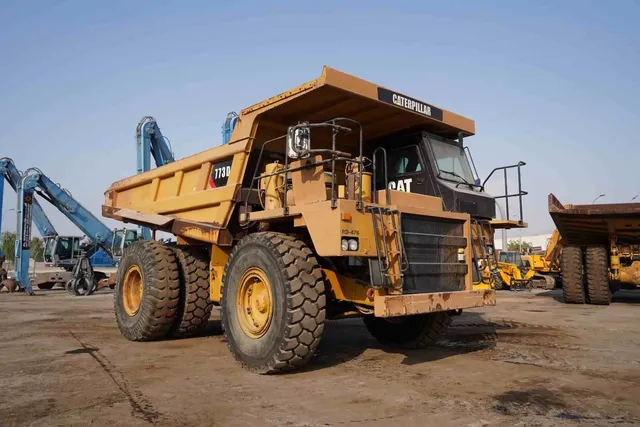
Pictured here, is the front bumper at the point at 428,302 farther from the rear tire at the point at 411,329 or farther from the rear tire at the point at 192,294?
the rear tire at the point at 192,294

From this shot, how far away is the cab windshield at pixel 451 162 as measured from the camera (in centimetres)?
662

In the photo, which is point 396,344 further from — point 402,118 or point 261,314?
point 402,118

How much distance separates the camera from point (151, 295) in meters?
7.38

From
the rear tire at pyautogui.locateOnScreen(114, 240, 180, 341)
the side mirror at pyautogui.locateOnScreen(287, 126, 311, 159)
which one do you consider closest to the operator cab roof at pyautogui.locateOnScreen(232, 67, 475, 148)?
the side mirror at pyautogui.locateOnScreen(287, 126, 311, 159)

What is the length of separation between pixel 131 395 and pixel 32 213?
23.6 m

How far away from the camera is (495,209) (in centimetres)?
681

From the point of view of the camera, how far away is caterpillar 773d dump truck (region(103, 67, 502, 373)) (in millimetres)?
5086

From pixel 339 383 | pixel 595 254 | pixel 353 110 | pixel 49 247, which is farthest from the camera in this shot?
pixel 49 247

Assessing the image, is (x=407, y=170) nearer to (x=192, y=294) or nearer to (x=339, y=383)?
(x=339, y=383)

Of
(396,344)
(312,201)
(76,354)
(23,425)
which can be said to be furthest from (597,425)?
(76,354)

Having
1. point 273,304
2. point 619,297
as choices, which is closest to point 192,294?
point 273,304

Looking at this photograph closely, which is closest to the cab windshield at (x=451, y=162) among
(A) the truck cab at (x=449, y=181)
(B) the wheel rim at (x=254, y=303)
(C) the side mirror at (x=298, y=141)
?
(A) the truck cab at (x=449, y=181)

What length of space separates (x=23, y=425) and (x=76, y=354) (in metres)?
2.94

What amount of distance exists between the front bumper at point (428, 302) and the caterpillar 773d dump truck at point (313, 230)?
0.02m
